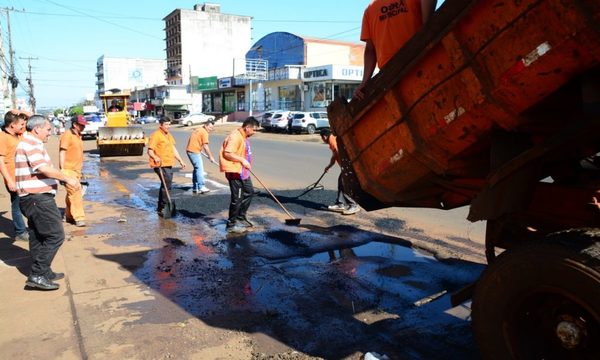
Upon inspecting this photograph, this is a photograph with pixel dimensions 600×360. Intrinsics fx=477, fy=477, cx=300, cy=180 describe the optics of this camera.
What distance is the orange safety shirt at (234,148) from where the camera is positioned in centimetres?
661

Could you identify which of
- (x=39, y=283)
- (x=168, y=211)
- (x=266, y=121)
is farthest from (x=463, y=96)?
(x=266, y=121)

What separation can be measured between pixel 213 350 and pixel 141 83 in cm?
12995

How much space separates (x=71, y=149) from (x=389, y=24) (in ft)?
18.5

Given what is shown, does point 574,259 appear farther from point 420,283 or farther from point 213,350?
point 420,283

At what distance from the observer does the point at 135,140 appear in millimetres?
18891

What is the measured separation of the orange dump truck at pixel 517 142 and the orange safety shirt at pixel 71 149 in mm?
5547

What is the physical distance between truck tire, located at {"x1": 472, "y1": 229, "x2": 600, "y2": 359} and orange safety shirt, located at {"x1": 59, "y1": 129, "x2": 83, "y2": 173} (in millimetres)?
6379

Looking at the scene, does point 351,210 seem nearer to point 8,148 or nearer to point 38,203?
point 38,203

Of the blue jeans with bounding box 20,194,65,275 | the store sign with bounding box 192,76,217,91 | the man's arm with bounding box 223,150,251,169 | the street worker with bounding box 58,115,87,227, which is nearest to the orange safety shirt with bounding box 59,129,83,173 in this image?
the street worker with bounding box 58,115,87,227

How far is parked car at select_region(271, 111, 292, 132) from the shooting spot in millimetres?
33406

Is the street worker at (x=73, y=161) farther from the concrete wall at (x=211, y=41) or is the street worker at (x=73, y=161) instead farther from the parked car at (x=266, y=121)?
the concrete wall at (x=211, y=41)

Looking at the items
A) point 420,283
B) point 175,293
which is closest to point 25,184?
point 175,293

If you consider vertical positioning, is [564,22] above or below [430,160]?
above

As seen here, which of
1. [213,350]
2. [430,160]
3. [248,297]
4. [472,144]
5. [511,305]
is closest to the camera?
[511,305]
